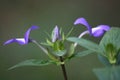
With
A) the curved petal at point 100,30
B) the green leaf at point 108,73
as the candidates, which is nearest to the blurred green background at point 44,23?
the curved petal at point 100,30

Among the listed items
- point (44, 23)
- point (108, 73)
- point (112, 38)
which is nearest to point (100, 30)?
point (112, 38)

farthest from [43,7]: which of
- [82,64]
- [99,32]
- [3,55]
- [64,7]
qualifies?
[99,32]

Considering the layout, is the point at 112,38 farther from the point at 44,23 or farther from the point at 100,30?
the point at 44,23

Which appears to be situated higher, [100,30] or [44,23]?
[100,30]

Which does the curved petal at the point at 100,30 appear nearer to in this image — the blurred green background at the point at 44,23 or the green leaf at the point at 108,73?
the green leaf at the point at 108,73

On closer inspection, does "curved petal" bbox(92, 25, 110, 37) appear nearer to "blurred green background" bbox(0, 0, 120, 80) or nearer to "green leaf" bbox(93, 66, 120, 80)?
"green leaf" bbox(93, 66, 120, 80)

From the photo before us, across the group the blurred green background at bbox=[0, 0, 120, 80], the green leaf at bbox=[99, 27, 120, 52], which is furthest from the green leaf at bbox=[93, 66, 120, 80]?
the blurred green background at bbox=[0, 0, 120, 80]
